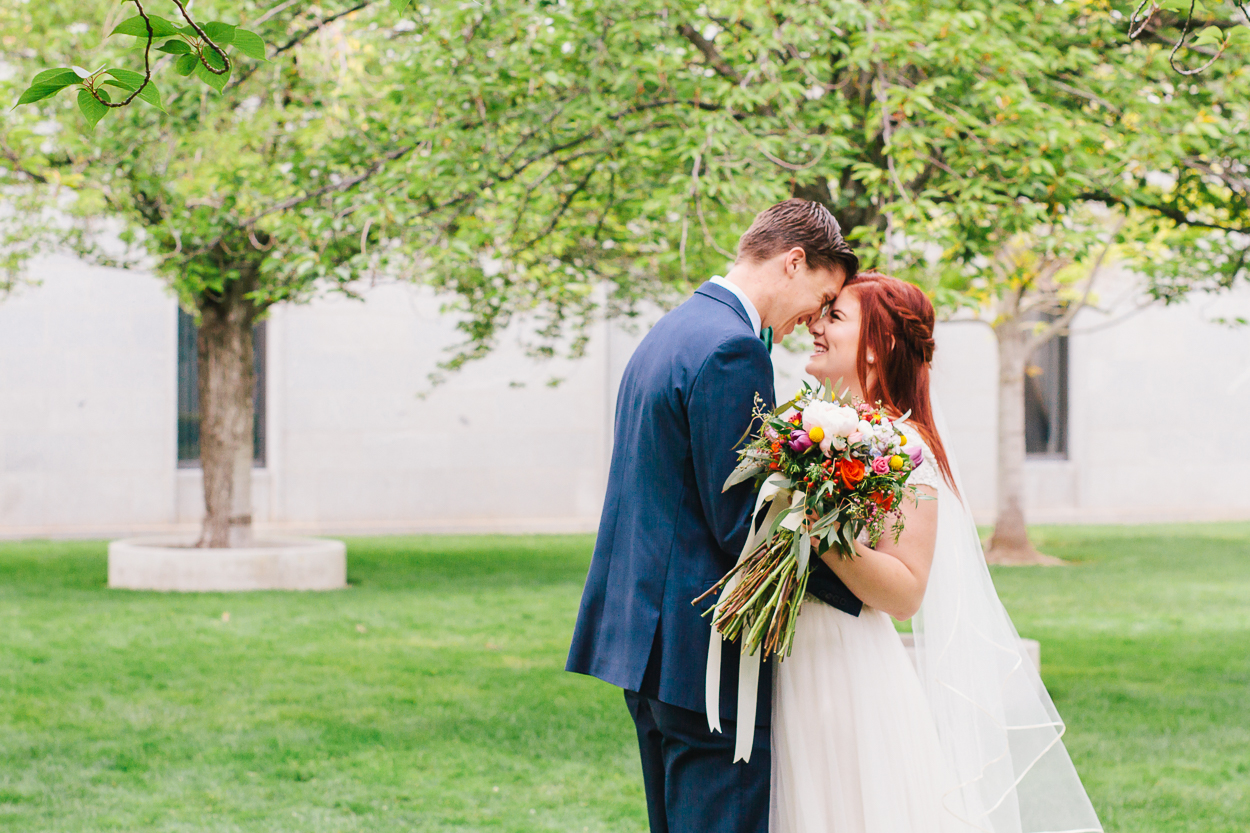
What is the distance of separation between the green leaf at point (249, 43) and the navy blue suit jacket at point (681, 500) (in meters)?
1.06

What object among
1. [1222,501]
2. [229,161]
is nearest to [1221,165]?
[229,161]

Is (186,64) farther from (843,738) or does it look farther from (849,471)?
(843,738)

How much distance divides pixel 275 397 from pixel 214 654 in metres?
10.6

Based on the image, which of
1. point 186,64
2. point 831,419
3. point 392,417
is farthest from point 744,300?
point 392,417

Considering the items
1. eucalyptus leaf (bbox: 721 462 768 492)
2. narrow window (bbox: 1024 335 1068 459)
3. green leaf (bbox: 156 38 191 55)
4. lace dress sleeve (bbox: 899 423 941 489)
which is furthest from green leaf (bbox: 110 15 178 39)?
narrow window (bbox: 1024 335 1068 459)

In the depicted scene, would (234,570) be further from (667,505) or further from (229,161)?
(667,505)

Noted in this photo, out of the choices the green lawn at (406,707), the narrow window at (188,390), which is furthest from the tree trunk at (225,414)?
the narrow window at (188,390)

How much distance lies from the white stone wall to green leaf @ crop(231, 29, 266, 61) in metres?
14.4

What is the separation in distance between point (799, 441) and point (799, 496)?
149 millimetres

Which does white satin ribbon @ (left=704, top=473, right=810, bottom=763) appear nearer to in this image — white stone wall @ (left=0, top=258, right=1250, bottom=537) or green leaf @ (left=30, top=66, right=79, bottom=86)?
green leaf @ (left=30, top=66, right=79, bottom=86)

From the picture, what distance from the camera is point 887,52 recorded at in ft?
19.9

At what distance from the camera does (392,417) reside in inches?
754

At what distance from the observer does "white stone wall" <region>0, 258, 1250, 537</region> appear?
18062 mm

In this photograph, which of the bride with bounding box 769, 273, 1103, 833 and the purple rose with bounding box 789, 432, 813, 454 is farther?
the bride with bounding box 769, 273, 1103, 833
